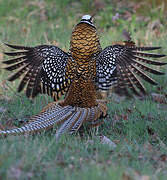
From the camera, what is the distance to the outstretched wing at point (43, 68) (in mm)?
5113

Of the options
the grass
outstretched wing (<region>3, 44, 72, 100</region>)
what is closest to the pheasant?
outstretched wing (<region>3, 44, 72, 100</region>)

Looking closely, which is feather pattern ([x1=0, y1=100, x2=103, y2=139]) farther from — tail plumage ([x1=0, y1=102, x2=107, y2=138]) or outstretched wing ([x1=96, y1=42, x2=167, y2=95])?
outstretched wing ([x1=96, y1=42, x2=167, y2=95])

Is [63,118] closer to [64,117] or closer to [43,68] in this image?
[64,117]

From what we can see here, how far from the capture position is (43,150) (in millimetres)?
3387

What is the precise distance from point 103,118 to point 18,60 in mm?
1364

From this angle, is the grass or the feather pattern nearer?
the grass

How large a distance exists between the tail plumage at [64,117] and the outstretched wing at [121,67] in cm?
40

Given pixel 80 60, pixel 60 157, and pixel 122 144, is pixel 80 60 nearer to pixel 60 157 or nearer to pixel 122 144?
pixel 122 144

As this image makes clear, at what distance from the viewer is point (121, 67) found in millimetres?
4926

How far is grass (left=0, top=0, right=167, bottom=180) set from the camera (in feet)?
9.99

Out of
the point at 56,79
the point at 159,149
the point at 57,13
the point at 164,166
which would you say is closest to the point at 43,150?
the point at 164,166

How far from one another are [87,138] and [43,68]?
3.71 feet

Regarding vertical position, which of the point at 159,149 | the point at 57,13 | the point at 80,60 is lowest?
the point at 159,149

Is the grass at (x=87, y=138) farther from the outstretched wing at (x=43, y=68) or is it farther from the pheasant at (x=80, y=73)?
the outstretched wing at (x=43, y=68)
